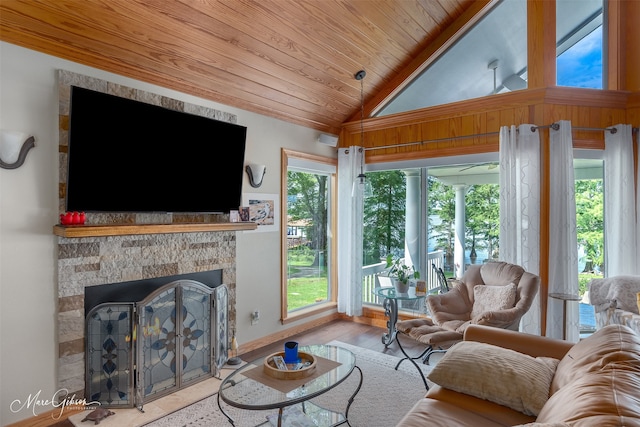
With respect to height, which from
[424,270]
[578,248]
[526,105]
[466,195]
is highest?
[526,105]

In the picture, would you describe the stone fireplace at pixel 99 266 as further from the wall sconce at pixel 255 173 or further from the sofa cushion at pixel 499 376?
the sofa cushion at pixel 499 376

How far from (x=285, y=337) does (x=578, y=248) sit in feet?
10.9

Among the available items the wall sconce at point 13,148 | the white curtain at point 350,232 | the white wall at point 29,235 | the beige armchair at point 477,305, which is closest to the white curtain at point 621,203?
the beige armchair at point 477,305

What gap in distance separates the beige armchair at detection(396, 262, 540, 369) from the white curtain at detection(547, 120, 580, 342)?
0.62 metres

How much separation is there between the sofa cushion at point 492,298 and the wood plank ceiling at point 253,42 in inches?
105

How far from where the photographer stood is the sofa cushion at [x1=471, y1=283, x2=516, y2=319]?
3.06 metres

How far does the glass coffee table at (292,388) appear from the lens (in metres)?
1.91

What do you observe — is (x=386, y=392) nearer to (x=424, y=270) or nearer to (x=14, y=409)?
(x=424, y=270)

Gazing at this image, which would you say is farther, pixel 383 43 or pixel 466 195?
pixel 466 195

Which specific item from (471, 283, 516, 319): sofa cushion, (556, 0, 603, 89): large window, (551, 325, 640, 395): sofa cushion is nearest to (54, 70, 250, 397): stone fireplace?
(471, 283, 516, 319): sofa cushion

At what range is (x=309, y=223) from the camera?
4797 millimetres

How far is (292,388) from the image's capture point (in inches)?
79.6

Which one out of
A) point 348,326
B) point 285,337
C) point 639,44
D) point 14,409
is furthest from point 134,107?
point 639,44

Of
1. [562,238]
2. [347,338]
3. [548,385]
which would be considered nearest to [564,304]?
[562,238]
